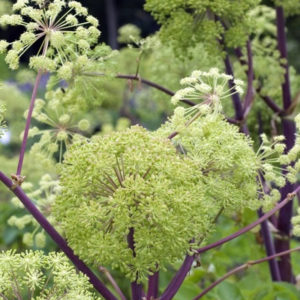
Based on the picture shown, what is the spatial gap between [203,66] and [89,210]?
1.07 meters

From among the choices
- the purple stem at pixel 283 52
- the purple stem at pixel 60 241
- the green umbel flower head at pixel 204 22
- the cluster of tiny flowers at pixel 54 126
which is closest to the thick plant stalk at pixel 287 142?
the purple stem at pixel 283 52

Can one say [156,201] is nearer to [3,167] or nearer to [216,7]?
[216,7]

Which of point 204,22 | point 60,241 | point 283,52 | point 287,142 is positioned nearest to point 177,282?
point 60,241

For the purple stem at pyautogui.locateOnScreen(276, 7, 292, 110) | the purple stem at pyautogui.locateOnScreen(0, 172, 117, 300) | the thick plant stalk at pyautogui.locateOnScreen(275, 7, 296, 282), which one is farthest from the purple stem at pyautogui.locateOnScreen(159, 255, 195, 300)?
the purple stem at pyautogui.locateOnScreen(276, 7, 292, 110)

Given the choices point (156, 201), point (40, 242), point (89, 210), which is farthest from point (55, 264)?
point (40, 242)

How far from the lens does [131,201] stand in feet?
3.77

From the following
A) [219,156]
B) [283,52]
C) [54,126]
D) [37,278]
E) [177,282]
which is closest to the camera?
[37,278]

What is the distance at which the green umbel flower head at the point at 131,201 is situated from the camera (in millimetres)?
1150

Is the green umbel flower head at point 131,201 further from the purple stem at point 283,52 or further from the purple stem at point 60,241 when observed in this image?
the purple stem at point 283,52

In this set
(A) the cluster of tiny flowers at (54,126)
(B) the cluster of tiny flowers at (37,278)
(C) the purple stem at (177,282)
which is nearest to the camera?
(B) the cluster of tiny flowers at (37,278)

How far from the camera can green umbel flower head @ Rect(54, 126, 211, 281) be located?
45.3 inches

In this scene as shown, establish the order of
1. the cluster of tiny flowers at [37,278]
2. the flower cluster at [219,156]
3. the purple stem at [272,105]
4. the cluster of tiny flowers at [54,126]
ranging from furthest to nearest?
the purple stem at [272,105] < the cluster of tiny flowers at [54,126] < the flower cluster at [219,156] < the cluster of tiny flowers at [37,278]

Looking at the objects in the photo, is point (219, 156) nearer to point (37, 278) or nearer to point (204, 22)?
point (37, 278)

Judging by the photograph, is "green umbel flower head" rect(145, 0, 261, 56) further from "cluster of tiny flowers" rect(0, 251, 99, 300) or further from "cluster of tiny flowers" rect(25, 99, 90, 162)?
"cluster of tiny flowers" rect(0, 251, 99, 300)
